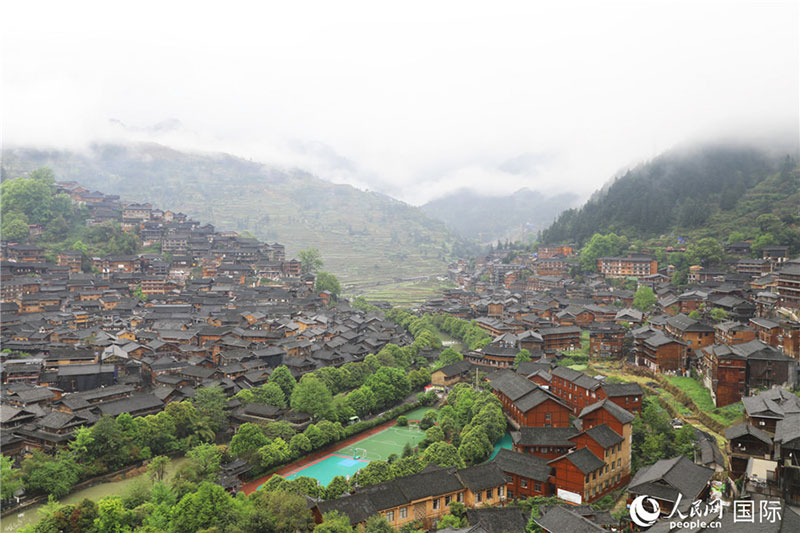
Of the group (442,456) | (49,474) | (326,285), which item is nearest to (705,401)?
(442,456)

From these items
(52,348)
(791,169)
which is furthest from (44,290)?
(791,169)

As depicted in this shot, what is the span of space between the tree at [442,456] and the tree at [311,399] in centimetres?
941

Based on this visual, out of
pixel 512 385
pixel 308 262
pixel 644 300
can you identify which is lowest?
pixel 512 385

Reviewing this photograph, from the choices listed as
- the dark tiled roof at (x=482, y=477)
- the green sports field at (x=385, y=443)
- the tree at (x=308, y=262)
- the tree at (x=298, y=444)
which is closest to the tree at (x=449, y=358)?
the green sports field at (x=385, y=443)

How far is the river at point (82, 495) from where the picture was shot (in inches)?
790

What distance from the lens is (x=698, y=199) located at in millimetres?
72000

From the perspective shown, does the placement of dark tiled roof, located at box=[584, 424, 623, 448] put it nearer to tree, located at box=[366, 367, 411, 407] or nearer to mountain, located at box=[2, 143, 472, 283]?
tree, located at box=[366, 367, 411, 407]

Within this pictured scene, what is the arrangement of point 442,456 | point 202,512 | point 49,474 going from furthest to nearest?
1. point 442,456
2. point 49,474
3. point 202,512

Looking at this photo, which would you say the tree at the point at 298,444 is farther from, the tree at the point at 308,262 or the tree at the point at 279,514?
the tree at the point at 308,262

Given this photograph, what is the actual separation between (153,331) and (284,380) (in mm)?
17612

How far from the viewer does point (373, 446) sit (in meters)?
28.2

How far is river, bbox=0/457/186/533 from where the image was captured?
65.8ft

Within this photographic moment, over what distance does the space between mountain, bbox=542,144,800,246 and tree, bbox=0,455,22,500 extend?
6418cm

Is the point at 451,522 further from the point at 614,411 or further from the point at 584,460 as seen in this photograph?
the point at 614,411
